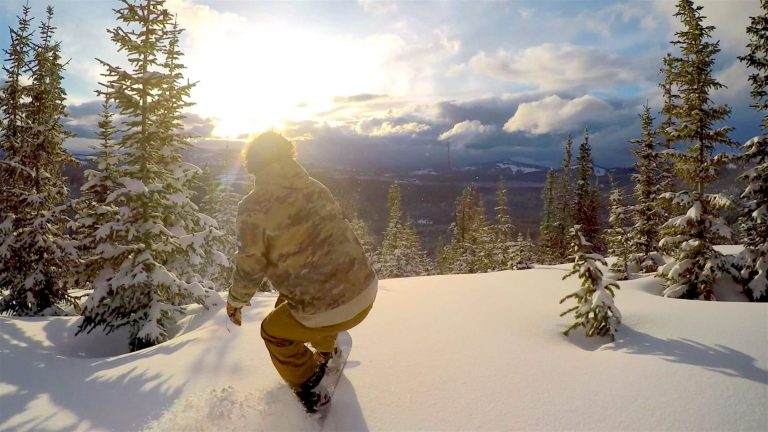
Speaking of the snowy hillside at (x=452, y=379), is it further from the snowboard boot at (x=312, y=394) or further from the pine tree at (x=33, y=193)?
the pine tree at (x=33, y=193)

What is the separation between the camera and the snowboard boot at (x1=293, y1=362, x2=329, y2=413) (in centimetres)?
352

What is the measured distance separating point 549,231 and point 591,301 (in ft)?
139

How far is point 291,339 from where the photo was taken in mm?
3537

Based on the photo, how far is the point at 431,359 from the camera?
4.67 m

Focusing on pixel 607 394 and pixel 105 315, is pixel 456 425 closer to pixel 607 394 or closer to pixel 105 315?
pixel 607 394

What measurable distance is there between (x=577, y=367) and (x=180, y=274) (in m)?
11.5

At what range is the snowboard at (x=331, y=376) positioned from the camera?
3545mm

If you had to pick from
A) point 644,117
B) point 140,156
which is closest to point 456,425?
point 140,156

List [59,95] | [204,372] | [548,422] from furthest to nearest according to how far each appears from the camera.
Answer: [59,95] < [204,372] < [548,422]

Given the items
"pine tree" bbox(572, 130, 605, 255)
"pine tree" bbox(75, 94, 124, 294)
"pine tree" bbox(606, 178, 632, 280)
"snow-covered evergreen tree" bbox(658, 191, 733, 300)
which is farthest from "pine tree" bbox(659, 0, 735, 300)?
"pine tree" bbox(572, 130, 605, 255)

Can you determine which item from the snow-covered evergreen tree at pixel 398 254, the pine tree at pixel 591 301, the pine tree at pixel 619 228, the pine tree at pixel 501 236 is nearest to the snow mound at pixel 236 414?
the pine tree at pixel 591 301

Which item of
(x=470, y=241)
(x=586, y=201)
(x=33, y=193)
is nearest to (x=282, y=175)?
(x=33, y=193)

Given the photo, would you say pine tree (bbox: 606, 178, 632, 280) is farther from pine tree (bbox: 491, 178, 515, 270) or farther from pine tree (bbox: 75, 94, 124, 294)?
pine tree (bbox: 75, 94, 124, 294)

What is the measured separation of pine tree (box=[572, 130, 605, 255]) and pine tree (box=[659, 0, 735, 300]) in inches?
856
